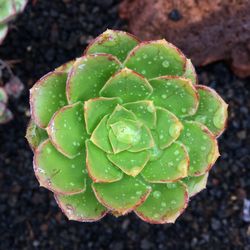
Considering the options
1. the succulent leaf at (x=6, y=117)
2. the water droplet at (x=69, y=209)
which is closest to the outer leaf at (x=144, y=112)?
the water droplet at (x=69, y=209)

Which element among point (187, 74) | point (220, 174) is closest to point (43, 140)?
point (187, 74)

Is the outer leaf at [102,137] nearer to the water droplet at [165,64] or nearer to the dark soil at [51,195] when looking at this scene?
the water droplet at [165,64]

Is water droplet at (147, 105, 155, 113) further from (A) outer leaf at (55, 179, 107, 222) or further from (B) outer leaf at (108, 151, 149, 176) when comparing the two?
(A) outer leaf at (55, 179, 107, 222)

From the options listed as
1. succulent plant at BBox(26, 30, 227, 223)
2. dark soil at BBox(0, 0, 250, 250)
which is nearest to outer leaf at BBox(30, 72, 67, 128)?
succulent plant at BBox(26, 30, 227, 223)

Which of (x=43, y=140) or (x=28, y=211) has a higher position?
(x=43, y=140)

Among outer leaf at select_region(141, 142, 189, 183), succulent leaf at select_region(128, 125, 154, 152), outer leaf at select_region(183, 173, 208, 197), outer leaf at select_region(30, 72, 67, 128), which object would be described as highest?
outer leaf at select_region(30, 72, 67, 128)

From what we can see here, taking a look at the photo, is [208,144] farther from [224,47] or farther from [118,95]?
[224,47]
